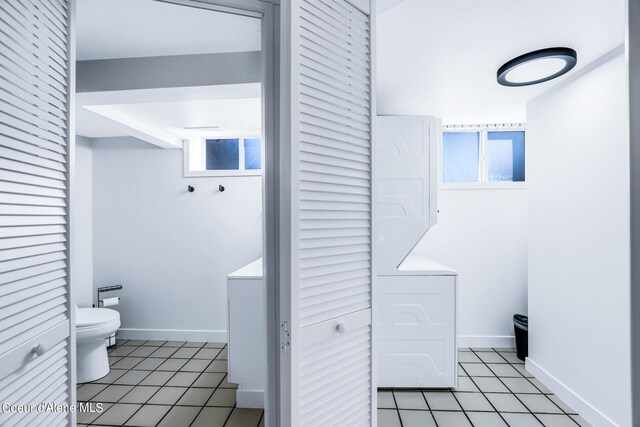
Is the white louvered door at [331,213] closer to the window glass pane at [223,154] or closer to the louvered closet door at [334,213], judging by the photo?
the louvered closet door at [334,213]

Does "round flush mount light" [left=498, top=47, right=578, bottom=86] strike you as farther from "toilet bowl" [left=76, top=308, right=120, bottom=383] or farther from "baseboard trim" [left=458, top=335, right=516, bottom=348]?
"toilet bowl" [left=76, top=308, right=120, bottom=383]

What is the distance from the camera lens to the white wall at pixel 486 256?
318cm

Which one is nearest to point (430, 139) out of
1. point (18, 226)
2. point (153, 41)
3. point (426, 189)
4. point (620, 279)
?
point (426, 189)

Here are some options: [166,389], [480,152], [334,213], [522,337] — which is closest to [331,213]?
[334,213]

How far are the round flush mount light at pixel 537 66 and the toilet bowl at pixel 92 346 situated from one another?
9.66 feet

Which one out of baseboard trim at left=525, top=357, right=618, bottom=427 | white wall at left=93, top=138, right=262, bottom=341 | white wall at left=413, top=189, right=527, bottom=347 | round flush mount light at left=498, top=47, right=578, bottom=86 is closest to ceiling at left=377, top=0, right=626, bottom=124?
round flush mount light at left=498, top=47, right=578, bottom=86

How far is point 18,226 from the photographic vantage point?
1003 mm

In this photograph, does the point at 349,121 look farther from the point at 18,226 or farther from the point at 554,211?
the point at 554,211

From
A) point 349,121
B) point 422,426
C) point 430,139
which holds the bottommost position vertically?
point 422,426

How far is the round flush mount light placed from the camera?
1.78 m

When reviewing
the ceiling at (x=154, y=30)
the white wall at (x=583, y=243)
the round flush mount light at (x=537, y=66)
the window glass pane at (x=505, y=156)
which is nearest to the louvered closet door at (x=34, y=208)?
the ceiling at (x=154, y=30)

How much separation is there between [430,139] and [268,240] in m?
1.60

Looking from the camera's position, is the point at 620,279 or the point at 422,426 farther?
the point at 422,426

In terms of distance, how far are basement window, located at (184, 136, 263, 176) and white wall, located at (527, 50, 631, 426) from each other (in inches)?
85.6
